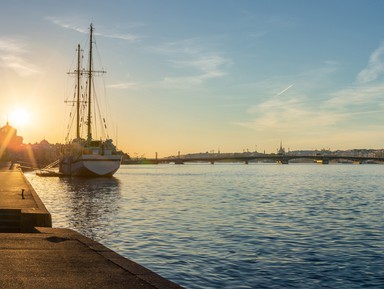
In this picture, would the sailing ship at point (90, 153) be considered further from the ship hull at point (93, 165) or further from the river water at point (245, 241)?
the river water at point (245, 241)

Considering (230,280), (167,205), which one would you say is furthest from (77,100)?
(230,280)

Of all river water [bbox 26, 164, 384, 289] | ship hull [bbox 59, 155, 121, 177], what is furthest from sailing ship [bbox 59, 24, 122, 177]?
river water [bbox 26, 164, 384, 289]

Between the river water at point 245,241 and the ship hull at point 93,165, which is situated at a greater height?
the ship hull at point 93,165

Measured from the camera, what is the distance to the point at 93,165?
101312mm

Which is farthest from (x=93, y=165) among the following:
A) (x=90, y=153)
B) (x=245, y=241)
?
(x=245, y=241)

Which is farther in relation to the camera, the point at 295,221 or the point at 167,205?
the point at 167,205

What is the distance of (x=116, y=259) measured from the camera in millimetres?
13789

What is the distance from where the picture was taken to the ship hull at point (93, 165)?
101 metres

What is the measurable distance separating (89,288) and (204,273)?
7729 mm

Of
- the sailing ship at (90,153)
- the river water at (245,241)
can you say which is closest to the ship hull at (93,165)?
the sailing ship at (90,153)

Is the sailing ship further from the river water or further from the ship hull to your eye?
the river water

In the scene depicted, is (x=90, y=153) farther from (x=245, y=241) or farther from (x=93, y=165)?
(x=245, y=241)

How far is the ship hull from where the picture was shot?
101 meters

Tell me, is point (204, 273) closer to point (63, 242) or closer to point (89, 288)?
point (63, 242)
